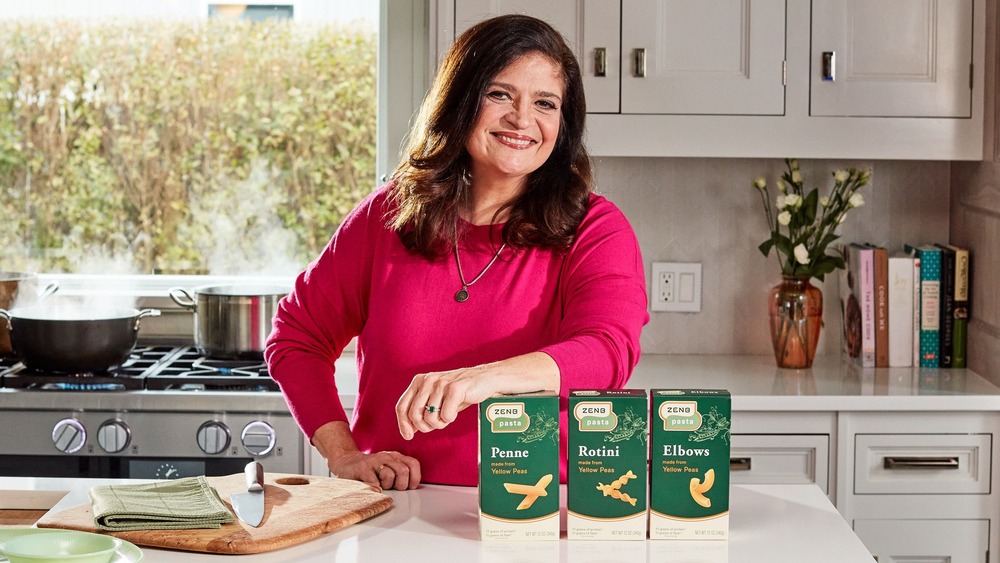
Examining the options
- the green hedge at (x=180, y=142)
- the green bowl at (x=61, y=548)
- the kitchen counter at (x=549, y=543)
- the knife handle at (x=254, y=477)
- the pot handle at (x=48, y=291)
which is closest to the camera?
the green bowl at (x=61, y=548)

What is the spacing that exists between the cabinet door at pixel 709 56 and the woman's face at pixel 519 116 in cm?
102

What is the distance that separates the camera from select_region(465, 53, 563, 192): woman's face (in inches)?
69.3

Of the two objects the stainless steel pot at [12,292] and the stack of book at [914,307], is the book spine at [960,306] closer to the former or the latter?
the stack of book at [914,307]

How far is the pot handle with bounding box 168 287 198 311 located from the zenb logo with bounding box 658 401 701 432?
5.61 feet

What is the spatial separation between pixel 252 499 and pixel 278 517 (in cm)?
7

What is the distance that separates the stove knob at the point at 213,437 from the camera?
2.57 m

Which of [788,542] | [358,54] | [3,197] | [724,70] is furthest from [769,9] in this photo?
[3,197]

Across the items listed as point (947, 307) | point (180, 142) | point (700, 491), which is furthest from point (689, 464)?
point (180, 142)

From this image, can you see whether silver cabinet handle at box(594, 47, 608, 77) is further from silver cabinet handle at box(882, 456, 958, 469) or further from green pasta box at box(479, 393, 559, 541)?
green pasta box at box(479, 393, 559, 541)

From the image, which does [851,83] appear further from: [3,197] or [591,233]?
[3,197]

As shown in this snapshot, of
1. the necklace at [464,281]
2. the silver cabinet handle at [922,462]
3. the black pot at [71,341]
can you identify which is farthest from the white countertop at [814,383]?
the necklace at [464,281]

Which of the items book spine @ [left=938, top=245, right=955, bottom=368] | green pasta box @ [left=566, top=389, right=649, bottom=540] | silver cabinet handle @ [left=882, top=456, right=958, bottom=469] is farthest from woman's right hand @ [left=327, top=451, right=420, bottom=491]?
book spine @ [left=938, top=245, right=955, bottom=368]

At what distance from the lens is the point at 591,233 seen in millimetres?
1788

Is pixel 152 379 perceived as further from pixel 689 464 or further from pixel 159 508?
pixel 689 464
